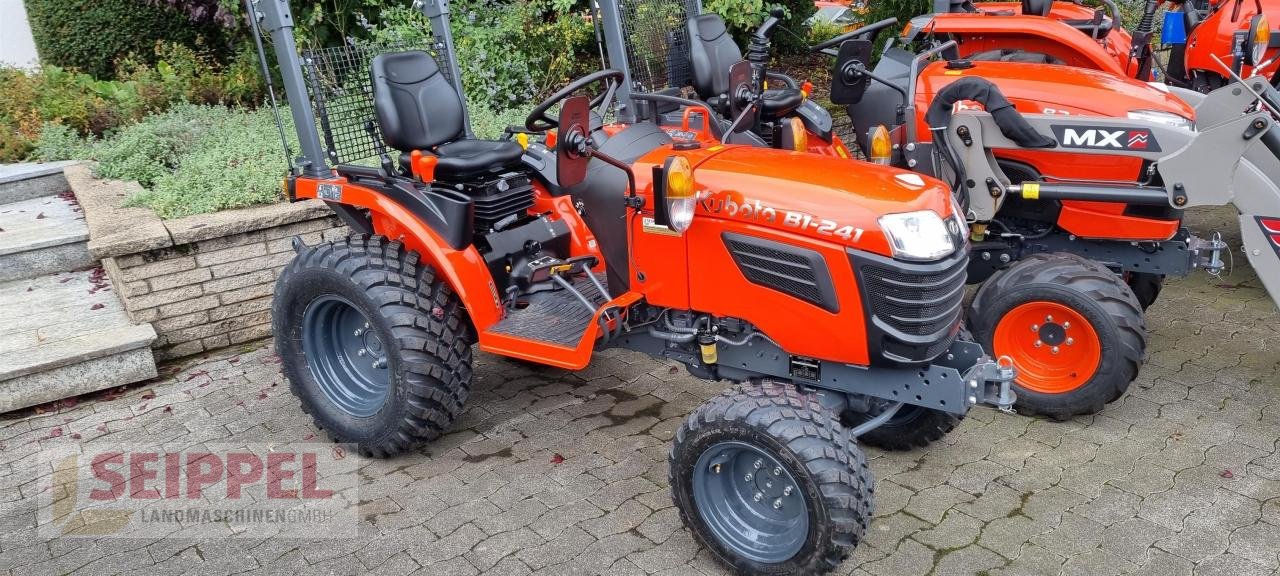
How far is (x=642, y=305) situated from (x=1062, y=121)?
2.16 m

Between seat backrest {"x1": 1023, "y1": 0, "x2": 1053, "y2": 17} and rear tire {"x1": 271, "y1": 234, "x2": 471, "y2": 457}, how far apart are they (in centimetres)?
421

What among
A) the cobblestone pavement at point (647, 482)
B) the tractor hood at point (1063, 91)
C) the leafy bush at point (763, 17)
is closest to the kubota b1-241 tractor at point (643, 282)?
the cobblestone pavement at point (647, 482)

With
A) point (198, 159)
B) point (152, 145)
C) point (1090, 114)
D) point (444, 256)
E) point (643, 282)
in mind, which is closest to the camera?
point (643, 282)

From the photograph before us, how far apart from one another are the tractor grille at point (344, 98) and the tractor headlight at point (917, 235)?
2048 mm

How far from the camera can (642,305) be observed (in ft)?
11.1

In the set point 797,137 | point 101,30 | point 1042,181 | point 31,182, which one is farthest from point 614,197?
point 101,30

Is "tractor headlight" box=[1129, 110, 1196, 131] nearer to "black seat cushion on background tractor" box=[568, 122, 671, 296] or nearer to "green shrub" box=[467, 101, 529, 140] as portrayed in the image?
"black seat cushion on background tractor" box=[568, 122, 671, 296]

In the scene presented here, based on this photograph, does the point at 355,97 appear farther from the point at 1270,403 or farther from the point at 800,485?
the point at 1270,403

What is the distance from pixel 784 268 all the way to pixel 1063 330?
1634 millimetres

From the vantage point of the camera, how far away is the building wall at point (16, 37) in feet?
28.7

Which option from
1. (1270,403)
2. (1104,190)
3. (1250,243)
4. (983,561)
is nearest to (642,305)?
(983,561)

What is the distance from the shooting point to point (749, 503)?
9.77 ft

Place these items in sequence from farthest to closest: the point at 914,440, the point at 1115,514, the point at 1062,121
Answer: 1. the point at 1062,121
2. the point at 914,440
3. the point at 1115,514

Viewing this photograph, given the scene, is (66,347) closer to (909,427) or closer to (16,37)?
(909,427)
